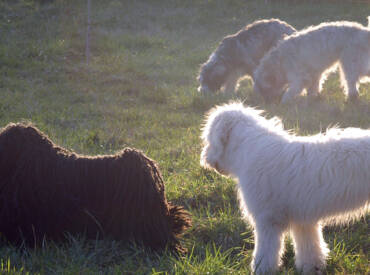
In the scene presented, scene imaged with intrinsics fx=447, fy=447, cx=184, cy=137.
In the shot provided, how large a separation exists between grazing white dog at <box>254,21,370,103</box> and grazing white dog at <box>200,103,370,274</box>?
5.27 meters

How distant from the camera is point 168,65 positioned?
12078 millimetres

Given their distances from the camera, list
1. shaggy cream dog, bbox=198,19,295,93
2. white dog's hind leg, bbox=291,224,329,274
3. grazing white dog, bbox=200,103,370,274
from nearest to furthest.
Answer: grazing white dog, bbox=200,103,370,274
white dog's hind leg, bbox=291,224,329,274
shaggy cream dog, bbox=198,19,295,93

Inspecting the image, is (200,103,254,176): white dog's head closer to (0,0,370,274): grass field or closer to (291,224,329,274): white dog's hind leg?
(0,0,370,274): grass field

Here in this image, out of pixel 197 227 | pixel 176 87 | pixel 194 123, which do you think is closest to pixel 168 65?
pixel 176 87

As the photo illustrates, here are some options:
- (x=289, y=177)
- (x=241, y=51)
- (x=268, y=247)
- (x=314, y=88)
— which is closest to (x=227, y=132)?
(x=289, y=177)

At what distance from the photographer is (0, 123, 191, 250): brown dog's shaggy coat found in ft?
11.7

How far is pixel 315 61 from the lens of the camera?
852cm

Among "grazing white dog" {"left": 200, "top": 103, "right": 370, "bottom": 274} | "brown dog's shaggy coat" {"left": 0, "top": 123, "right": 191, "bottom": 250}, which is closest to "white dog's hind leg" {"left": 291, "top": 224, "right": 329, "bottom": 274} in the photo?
"grazing white dog" {"left": 200, "top": 103, "right": 370, "bottom": 274}

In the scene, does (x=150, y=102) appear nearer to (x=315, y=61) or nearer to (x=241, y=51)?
(x=241, y=51)

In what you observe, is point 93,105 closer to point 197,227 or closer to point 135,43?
point 197,227

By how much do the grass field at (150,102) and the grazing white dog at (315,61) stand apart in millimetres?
375

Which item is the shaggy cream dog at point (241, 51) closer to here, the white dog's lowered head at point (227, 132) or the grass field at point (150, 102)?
the grass field at point (150, 102)

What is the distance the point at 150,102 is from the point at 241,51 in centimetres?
253

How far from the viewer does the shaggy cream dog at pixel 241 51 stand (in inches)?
391
